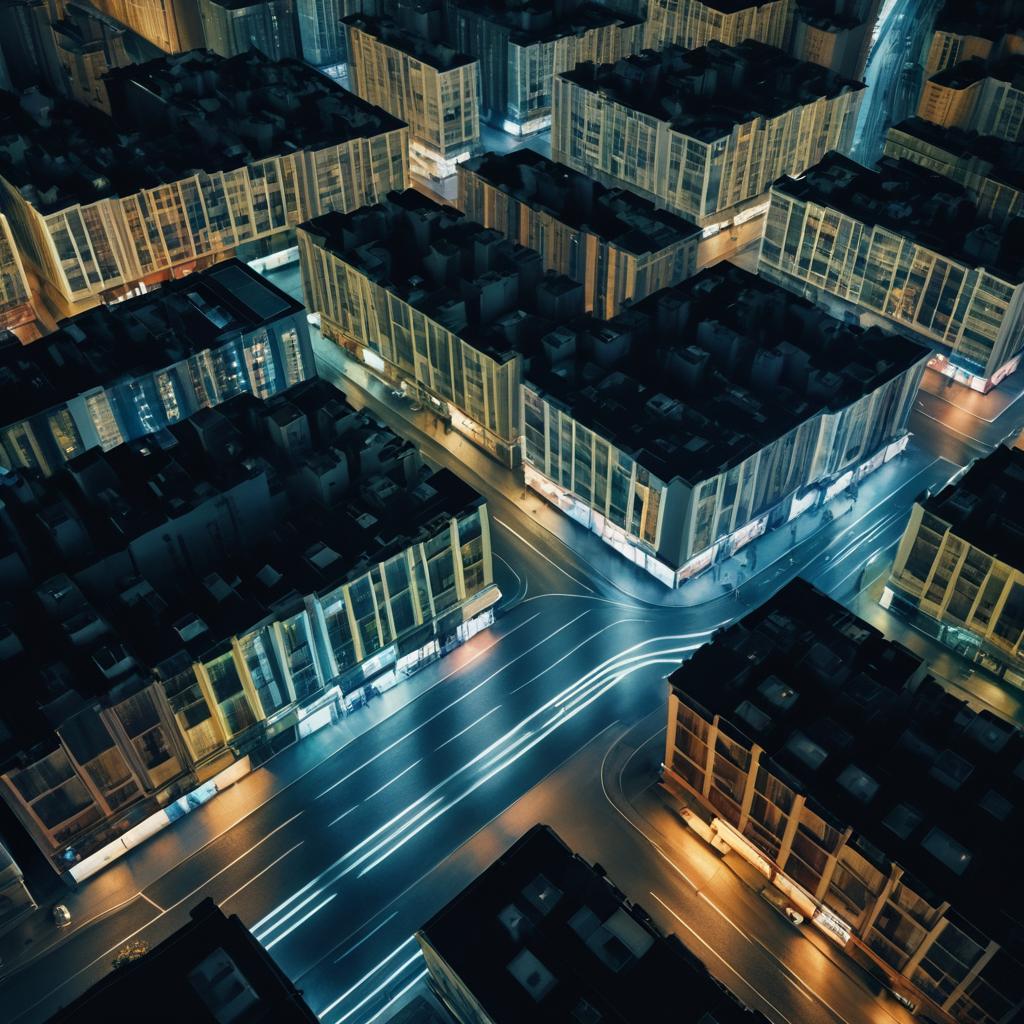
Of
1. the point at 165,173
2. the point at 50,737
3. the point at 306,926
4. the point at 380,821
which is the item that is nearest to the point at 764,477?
the point at 380,821

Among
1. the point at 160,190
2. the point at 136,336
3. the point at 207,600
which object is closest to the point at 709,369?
the point at 207,600

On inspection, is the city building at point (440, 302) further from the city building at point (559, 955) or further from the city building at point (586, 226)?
the city building at point (559, 955)

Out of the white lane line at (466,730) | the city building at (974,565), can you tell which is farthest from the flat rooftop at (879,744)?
the white lane line at (466,730)

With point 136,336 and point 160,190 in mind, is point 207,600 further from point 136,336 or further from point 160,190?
point 160,190

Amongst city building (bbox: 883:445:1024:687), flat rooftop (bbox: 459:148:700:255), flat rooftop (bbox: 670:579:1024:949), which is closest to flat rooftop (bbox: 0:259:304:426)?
flat rooftop (bbox: 459:148:700:255)

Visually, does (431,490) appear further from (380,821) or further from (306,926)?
(306,926)

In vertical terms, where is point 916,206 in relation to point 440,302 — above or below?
above
